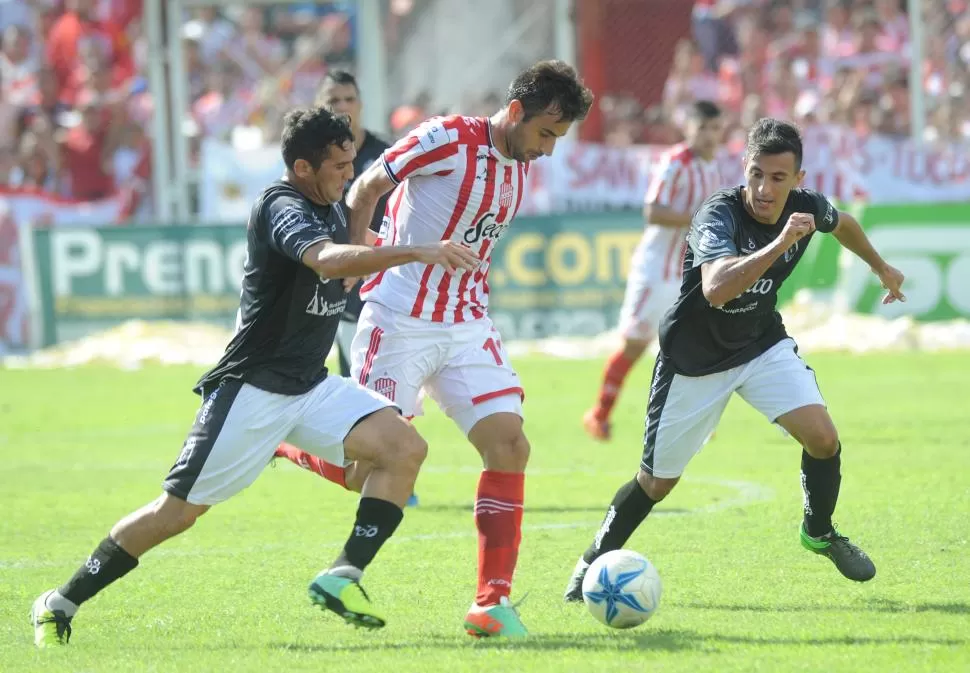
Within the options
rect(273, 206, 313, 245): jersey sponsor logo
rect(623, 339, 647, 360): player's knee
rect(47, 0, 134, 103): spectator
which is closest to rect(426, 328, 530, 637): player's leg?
rect(273, 206, 313, 245): jersey sponsor logo

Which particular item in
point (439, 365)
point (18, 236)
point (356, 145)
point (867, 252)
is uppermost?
point (356, 145)

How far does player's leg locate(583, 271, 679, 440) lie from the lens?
1215 cm

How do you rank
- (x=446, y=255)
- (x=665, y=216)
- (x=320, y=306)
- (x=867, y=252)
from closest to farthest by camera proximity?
(x=446, y=255) → (x=320, y=306) → (x=867, y=252) → (x=665, y=216)

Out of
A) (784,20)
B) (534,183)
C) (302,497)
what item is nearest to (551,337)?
(534,183)

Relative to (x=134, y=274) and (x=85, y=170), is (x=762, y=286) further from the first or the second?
(x=85, y=170)

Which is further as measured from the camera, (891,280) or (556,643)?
(891,280)

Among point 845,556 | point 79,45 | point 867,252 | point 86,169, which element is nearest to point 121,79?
point 79,45

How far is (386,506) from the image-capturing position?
229 inches

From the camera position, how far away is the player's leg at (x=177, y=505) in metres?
5.79

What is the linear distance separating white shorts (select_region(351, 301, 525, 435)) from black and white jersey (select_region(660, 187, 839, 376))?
2.48 feet

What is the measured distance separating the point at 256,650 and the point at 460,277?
2017 mm

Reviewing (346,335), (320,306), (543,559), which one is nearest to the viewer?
(320,306)

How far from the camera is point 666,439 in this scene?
6645 mm

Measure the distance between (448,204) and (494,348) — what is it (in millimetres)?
681
